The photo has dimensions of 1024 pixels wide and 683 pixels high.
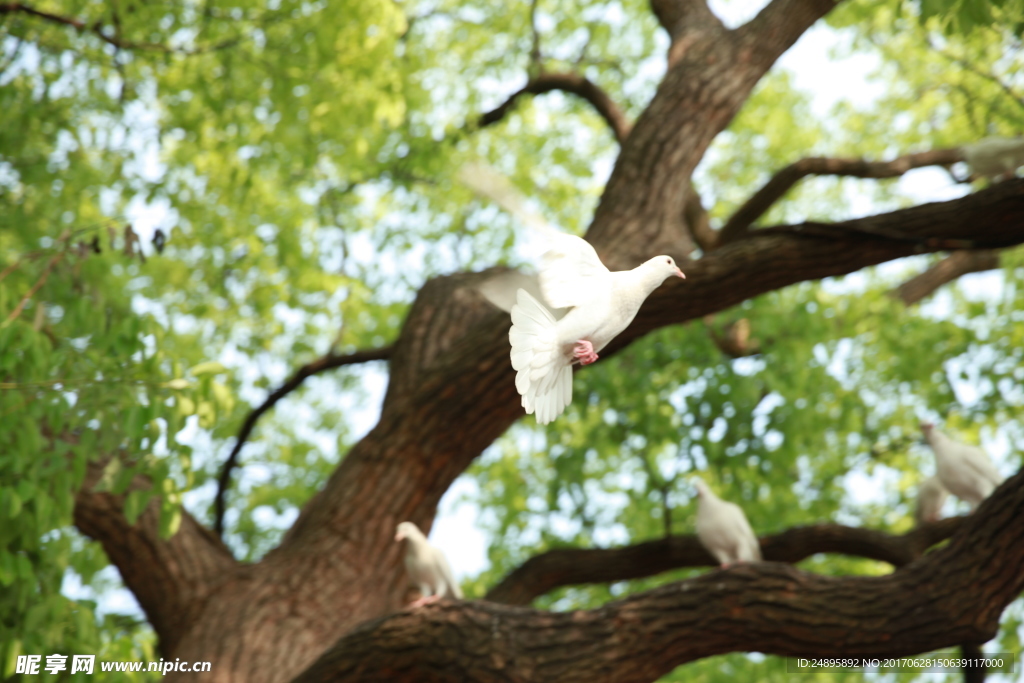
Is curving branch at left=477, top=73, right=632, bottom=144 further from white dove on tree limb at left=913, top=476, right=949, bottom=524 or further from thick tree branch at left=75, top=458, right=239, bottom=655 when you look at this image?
thick tree branch at left=75, top=458, right=239, bottom=655

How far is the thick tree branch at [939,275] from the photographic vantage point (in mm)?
8820

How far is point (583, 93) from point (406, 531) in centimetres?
399

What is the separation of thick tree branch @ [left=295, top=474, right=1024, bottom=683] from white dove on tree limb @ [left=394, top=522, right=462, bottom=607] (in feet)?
3.19

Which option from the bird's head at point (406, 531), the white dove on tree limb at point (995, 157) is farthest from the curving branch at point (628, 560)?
the white dove on tree limb at point (995, 157)

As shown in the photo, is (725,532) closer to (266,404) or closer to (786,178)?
(786,178)

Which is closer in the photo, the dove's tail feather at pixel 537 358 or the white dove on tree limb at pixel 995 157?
the dove's tail feather at pixel 537 358

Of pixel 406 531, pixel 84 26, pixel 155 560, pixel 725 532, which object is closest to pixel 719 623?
pixel 725 532

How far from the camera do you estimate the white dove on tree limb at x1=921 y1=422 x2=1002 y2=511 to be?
266 inches

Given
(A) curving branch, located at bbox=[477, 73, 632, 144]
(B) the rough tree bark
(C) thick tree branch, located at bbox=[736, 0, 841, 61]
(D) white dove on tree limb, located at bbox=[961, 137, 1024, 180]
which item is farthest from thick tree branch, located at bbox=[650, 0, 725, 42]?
(D) white dove on tree limb, located at bbox=[961, 137, 1024, 180]

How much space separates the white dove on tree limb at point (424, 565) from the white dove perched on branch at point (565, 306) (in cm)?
333

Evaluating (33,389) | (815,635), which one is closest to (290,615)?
(33,389)

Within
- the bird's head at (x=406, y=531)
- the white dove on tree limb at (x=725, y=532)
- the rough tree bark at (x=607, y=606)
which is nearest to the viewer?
the rough tree bark at (x=607, y=606)

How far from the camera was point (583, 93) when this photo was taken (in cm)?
783

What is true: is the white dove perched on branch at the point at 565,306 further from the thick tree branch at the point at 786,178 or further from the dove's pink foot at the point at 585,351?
the thick tree branch at the point at 786,178
